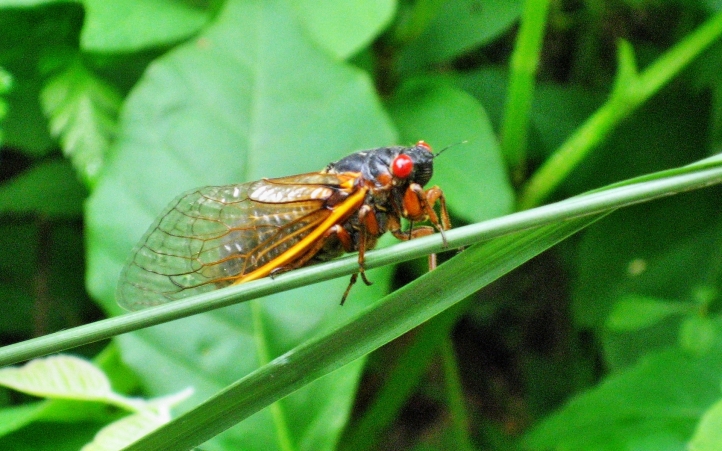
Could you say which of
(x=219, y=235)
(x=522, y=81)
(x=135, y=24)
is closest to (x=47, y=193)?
(x=135, y=24)

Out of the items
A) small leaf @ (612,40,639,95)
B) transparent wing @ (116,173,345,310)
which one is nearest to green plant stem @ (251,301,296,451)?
transparent wing @ (116,173,345,310)

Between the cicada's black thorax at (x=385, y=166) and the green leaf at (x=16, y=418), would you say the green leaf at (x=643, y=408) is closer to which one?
the cicada's black thorax at (x=385, y=166)

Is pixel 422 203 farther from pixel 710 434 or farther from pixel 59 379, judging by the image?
pixel 59 379

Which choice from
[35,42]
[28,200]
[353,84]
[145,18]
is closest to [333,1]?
[353,84]

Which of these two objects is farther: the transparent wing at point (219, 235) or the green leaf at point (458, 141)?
the green leaf at point (458, 141)

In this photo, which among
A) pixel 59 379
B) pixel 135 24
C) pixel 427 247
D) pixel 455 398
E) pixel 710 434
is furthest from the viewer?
pixel 455 398

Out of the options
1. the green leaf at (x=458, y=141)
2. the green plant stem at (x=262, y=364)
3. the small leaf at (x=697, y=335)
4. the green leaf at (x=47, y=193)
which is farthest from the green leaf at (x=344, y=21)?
the small leaf at (x=697, y=335)

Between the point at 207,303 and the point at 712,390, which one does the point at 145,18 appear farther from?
the point at 712,390
